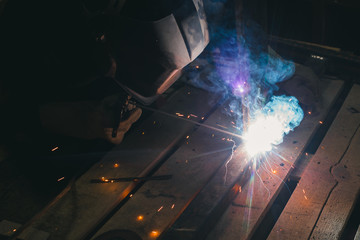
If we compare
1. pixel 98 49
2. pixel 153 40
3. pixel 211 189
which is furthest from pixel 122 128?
pixel 211 189

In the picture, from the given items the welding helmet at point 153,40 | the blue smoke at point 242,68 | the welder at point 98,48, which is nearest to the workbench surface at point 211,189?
the blue smoke at point 242,68

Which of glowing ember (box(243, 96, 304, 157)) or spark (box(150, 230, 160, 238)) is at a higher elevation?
spark (box(150, 230, 160, 238))

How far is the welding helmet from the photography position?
8.00 feet

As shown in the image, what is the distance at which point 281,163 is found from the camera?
2676 mm

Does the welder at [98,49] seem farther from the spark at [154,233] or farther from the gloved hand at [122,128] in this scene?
the spark at [154,233]

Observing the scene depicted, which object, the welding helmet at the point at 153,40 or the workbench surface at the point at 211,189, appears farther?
the welding helmet at the point at 153,40

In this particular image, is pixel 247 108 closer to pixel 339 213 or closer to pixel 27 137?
pixel 339 213

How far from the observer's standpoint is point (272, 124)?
299 cm

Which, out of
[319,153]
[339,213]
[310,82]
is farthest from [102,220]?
[310,82]

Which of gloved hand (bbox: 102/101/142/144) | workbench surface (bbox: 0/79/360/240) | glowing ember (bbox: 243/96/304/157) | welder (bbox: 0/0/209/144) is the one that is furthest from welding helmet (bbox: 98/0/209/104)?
glowing ember (bbox: 243/96/304/157)

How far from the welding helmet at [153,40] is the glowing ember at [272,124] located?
0.90m

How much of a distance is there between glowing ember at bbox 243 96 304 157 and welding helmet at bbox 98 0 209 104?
0.90 meters

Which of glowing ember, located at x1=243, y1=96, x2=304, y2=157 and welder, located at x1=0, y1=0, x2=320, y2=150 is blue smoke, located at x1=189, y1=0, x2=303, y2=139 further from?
welder, located at x1=0, y1=0, x2=320, y2=150

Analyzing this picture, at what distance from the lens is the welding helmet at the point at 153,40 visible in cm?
244
